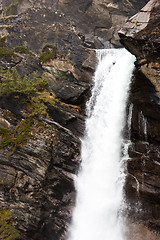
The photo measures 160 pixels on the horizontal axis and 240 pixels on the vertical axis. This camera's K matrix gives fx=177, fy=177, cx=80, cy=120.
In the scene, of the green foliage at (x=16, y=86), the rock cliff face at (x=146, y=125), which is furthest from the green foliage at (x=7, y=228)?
the green foliage at (x=16, y=86)

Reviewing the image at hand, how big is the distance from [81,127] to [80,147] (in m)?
1.53

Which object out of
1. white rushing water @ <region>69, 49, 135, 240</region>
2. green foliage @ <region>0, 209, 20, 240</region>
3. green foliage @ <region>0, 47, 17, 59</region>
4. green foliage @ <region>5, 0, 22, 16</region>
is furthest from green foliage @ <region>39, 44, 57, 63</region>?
green foliage @ <region>5, 0, 22, 16</region>

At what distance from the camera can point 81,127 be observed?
490 inches

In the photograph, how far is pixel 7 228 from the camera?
8.30 meters

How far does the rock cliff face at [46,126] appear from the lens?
9.12 meters

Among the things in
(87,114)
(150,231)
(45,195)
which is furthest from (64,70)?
(150,231)

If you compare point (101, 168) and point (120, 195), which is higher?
point (101, 168)

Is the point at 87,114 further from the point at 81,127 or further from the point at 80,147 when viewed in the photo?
the point at 80,147

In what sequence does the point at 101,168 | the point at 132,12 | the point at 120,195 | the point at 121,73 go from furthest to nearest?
the point at 132,12 < the point at 121,73 < the point at 101,168 < the point at 120,195

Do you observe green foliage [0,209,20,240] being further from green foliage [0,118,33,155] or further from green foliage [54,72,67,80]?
green foliage [54,72,67,80]

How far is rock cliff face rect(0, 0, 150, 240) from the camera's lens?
9117 millimetres

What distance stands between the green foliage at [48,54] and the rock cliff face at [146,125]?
241 inches

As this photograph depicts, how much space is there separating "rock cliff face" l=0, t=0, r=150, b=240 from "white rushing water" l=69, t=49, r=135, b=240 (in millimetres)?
638

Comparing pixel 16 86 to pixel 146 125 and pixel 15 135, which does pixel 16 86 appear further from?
pixel 146 125
